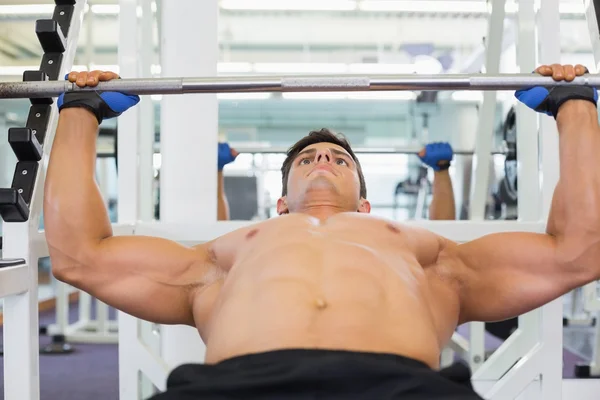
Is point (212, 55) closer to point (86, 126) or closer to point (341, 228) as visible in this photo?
point (86, 126)

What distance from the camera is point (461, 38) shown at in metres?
7.29

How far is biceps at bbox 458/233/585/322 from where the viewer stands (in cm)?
146

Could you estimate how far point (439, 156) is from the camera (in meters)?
2.70

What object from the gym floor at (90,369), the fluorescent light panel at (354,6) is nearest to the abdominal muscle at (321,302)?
the gym floor at (90,369)

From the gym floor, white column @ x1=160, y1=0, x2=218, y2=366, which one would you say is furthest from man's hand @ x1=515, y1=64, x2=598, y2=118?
the gym floor

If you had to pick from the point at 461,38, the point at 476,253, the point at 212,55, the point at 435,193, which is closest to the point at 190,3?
the point at 212,55

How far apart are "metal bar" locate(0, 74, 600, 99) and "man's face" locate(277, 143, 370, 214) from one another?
321mm

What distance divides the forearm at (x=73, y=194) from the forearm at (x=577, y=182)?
1200 mm

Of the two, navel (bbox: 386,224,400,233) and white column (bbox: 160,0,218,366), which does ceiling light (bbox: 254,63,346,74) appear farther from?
navel (bbox: 386,224,400,233)

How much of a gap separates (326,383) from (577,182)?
857mm

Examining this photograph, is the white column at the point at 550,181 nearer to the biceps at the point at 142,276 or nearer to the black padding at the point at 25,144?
the biceps at the point at 142,276

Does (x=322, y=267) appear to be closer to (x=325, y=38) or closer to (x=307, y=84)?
(x=307, y=84)

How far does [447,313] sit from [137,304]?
812 mm

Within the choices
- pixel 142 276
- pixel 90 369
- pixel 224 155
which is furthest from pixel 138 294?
pixel 90 369
